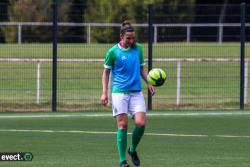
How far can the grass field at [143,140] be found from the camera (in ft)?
45.3

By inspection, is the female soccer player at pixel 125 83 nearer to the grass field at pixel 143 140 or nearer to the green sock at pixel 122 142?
the green sock at pixel 122 142

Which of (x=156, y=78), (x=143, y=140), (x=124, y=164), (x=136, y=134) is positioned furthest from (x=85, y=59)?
(x=124, y=164)

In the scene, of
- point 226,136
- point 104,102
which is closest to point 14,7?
point 226,136

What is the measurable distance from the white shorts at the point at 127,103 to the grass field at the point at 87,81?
971 cm

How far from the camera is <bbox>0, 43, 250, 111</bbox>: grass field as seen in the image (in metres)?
23.7

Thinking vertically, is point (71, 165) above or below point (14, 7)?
below

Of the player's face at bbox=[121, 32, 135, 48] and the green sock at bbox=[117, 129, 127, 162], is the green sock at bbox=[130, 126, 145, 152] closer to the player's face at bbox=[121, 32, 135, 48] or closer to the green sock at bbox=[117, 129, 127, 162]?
the green sock at bbox=[117, 129, 127, 162]

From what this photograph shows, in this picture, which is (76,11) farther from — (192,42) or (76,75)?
(192,42)

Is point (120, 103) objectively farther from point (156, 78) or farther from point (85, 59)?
point (85, 59)

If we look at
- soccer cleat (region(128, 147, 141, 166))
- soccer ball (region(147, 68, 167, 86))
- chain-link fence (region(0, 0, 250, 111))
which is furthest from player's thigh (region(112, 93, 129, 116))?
chain-link fence (region(0, 0, 250, 111))

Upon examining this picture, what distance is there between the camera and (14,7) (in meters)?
25.4

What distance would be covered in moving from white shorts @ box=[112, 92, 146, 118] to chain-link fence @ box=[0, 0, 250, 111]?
9.08 m

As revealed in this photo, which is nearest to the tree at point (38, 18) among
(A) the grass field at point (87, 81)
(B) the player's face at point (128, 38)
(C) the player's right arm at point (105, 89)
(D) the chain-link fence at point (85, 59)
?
(D) the chain-link fence at point (85, 59)

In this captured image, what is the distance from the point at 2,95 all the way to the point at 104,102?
36.1 feet
